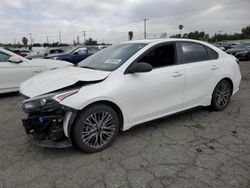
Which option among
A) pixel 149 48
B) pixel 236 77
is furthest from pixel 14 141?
pixel 236 77

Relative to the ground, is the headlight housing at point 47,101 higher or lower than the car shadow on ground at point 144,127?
higher

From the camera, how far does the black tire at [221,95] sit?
4488 mm

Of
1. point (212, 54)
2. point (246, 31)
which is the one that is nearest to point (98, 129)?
Result: point (212, 54)

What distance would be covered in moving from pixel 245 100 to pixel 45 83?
4.65 m

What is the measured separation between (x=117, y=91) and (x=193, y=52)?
1902 mm

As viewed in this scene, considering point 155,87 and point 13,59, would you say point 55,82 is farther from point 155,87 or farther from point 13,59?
point 13,59

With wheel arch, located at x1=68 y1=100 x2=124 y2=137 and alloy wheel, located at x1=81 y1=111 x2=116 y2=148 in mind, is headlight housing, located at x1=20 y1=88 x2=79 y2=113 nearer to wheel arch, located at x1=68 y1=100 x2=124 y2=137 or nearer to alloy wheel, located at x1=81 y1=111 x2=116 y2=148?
wheel arch, located at x1=68 y1=100 x2=124 y2=137

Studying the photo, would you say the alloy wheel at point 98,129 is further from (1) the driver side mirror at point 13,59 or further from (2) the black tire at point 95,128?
(1) the driver side mirror at point 13,59

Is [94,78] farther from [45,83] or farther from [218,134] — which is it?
[218,134]

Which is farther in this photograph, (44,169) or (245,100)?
(245,100)

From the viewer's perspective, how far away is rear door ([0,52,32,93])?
6.36 m

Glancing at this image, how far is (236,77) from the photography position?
480 cm

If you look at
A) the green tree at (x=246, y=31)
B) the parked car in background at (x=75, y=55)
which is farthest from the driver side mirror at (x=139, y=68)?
the green tree at (x=246, y=31)

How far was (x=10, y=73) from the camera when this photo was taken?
6.43 meters
